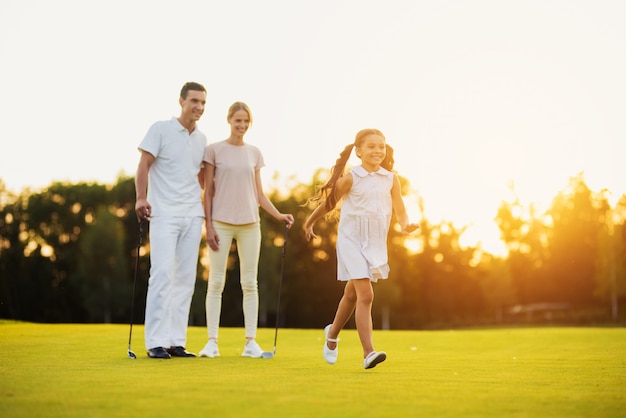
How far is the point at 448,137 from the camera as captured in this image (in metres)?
45.2

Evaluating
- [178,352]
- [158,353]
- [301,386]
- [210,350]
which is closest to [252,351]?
[210,350]

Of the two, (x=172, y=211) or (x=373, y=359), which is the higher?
(x=172, y=211)

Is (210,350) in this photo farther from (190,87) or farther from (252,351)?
(190,87)

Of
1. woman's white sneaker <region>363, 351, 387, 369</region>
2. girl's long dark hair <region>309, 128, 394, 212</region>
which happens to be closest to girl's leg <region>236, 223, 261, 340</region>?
girl's long dark hair <region>309, 128, 394, 212</region>

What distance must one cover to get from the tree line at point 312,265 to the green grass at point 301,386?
42484 millimetres

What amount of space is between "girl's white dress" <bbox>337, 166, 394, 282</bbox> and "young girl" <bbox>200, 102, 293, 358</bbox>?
1348 millimetres

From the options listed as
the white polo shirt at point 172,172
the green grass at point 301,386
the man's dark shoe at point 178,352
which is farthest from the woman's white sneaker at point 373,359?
the white polo shirt at point 172,172

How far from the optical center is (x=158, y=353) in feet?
26.4

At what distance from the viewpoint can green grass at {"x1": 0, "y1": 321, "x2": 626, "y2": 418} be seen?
15.1 feet

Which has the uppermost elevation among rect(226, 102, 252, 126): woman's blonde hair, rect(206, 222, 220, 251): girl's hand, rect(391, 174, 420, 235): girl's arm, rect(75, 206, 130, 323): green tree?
rect(226, 102, 252, 126): woman's blonde hair

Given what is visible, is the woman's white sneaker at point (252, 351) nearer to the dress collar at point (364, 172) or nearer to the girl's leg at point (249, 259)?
the girl's leg at point (249, 259)

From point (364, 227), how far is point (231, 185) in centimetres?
185

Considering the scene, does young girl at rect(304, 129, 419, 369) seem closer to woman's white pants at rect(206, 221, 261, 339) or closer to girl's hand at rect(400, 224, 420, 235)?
girl's hand at rect(400, 224, 420, 235)

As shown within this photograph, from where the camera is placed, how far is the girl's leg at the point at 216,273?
29.1 feet
